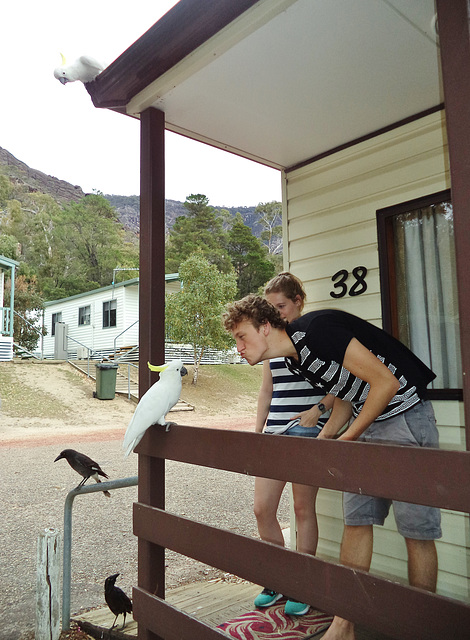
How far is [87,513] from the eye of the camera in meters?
5.65

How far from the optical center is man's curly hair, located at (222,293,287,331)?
2074mm

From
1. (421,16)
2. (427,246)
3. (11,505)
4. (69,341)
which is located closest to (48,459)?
(11,505)

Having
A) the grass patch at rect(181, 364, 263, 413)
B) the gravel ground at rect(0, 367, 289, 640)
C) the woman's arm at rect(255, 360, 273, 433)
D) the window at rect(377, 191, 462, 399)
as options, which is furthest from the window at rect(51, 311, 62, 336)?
the window at rect(377, 191, 462, 399)

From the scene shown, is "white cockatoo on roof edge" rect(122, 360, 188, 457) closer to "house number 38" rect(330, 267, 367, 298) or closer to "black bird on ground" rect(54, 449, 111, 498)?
"black bird on ground" rect(54, 449, 111, 498)

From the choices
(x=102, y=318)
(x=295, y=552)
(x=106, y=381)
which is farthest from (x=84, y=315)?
(x=295, y=552)

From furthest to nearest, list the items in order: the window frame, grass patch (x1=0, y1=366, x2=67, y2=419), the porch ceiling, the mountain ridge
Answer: the mountain ridge → the window frame → grass patch (x1=0, y1=366, x2=67, y2=419) → the porch ceiling

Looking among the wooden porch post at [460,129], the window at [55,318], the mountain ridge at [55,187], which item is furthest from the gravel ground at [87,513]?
the mountain ridge at [55,187]

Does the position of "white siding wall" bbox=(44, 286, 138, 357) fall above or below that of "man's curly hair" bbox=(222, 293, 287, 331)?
above

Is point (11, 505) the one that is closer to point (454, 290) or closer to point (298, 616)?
point (298, 616)

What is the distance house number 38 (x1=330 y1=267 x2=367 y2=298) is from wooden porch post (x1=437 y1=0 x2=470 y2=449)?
175 centimetres

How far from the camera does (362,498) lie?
201cm

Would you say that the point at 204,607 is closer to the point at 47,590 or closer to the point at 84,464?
the point at 47,590

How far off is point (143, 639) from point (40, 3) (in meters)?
140

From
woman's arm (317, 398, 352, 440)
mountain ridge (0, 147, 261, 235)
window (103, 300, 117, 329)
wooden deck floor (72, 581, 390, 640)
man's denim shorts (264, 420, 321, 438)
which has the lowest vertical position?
wooden deck floor (72, 581, 390, 640)
